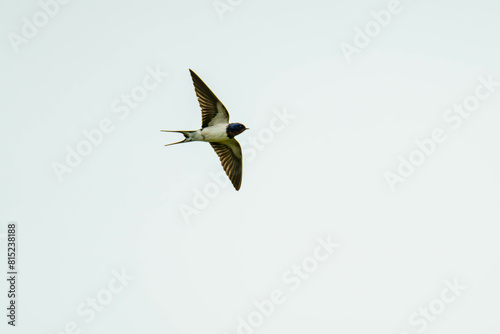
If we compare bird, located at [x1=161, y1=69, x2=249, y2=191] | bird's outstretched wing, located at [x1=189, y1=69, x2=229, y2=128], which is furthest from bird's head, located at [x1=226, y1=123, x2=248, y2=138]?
bird's outstretched wing, located at [x1=189, y1=69, x2=229, y2=128]

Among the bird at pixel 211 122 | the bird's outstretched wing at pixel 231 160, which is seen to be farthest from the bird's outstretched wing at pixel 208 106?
the bird's outstretched wing at pixel 231 160

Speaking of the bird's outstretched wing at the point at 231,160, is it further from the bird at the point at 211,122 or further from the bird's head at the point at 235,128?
the bird's head at the point at 235,128

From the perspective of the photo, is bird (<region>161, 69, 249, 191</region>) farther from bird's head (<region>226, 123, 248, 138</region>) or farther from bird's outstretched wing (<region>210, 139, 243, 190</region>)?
bird's outstretched wing (<region>210, 139, 243, 190</region>)

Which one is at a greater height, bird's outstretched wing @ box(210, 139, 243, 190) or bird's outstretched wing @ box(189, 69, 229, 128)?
bird's outstretched wing @ box(189, 69, 229, 128)

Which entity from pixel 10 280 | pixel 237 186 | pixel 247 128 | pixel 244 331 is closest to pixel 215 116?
pixel 247 128

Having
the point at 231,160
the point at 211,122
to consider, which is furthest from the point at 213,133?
the point at 231,160

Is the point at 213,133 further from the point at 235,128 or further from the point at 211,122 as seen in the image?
the point at 235,128
